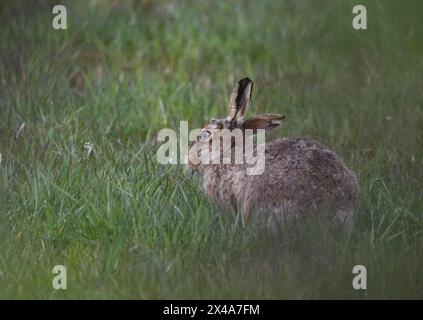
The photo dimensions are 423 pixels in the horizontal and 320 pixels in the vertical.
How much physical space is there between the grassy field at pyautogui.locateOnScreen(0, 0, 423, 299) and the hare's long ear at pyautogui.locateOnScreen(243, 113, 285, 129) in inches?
19.7

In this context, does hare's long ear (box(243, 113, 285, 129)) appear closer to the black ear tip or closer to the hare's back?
the black ear tip

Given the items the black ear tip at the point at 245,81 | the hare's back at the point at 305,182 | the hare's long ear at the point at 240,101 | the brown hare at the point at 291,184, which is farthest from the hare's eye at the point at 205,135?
the hare's back at the point at 305,182

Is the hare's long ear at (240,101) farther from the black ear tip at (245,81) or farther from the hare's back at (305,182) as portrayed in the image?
the hare's back at (305,182)

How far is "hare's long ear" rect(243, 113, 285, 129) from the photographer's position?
6242mm

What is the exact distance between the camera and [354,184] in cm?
561

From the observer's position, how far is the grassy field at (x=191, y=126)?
5.16 meters

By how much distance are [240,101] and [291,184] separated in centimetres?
91

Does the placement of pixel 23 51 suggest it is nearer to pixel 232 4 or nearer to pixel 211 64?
pixel 211 64

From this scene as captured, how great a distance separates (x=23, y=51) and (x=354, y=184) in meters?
3.56

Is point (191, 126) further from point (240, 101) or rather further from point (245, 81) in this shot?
point (245, 81)

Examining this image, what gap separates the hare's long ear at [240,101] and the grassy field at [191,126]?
0.47m

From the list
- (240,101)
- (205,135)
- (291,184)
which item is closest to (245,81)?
(240,101)

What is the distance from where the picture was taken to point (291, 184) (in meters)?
5.47

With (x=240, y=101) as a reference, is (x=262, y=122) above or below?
below
